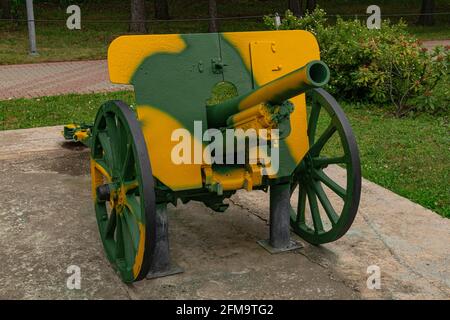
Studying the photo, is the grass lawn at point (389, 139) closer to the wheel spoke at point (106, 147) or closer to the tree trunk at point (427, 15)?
the wheel spoke at point (106, 147)

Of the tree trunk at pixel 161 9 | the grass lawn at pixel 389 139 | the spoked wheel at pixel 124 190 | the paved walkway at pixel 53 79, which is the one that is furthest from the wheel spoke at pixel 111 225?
the tree trunk at pixel 161 9

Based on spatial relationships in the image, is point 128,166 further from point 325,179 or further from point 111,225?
point 325,179

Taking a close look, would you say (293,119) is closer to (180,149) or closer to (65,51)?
(180,149)

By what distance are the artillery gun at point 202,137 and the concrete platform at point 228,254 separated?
0.54 ft

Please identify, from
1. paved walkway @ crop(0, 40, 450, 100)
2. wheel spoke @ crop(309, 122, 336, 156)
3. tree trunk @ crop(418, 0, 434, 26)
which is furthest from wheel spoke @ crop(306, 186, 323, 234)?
tree trunk @ crop(418, 0, 434, 26)

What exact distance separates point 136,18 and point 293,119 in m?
13.7

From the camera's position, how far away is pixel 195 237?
4.12 meters

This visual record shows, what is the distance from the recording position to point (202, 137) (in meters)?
3.55

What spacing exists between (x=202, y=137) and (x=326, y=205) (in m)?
0.86

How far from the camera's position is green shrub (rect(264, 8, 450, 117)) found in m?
8.17

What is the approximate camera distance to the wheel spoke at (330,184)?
363 centimetres

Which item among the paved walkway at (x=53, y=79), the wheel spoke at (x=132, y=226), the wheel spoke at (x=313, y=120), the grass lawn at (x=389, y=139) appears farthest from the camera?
the paved walkway at (x=53, y=79)

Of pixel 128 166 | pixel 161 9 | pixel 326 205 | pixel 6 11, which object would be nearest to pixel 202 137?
pixel 128 166
